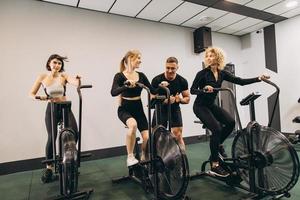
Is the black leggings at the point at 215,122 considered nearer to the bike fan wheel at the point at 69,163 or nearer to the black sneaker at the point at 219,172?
the black sneaker at the point at 219,172

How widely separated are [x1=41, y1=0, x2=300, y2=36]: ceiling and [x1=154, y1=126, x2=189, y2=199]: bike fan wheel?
117 inches

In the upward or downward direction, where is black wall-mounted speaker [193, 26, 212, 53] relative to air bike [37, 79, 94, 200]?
upward

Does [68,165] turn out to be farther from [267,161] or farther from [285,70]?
[285,70]

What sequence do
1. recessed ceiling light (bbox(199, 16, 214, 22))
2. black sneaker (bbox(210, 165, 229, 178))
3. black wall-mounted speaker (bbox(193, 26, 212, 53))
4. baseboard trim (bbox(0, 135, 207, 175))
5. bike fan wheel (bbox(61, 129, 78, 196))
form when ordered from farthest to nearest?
1. black wall-mounted speaker (bbox(193, 26, 212, 53))
2. recessed ceiling light (bbox(199, 16, 214, 22))
3. baseboard trim (bbox(0, 135, 207, 175))
4. black sneaker (bbox(210, 165, 229, 178))
5. bike fan wheel (bbox(61, 129, 78, 196))

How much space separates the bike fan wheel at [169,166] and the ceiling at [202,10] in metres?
2.97

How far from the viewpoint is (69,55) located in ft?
14.1

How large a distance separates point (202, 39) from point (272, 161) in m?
3.94

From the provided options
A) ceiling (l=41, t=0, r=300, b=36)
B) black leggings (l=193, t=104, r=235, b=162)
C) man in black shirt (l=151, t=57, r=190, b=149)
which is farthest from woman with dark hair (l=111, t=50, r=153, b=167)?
ceiling (l=41, t=0, r=300, b=36)

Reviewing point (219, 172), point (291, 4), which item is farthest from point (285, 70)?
point (219, 172)

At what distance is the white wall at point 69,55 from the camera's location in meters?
3.80

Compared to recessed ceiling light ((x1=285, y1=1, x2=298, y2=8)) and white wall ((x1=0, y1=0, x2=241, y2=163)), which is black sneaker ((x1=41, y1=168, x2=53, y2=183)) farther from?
recessed ceiling light ((x1=285, y1=1, x2=298, y2=8))

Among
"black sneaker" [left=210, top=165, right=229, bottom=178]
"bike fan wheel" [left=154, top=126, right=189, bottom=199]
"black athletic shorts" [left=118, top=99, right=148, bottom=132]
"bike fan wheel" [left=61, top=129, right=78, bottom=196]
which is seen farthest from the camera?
"black athletic shorts" [left=118, top=99, right=148, bottom=132]

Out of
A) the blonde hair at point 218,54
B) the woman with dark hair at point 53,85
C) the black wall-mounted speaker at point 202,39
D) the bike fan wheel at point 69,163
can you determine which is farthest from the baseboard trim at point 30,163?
the black wall-mounted speaker at point 202,39

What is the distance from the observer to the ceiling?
4324mm
